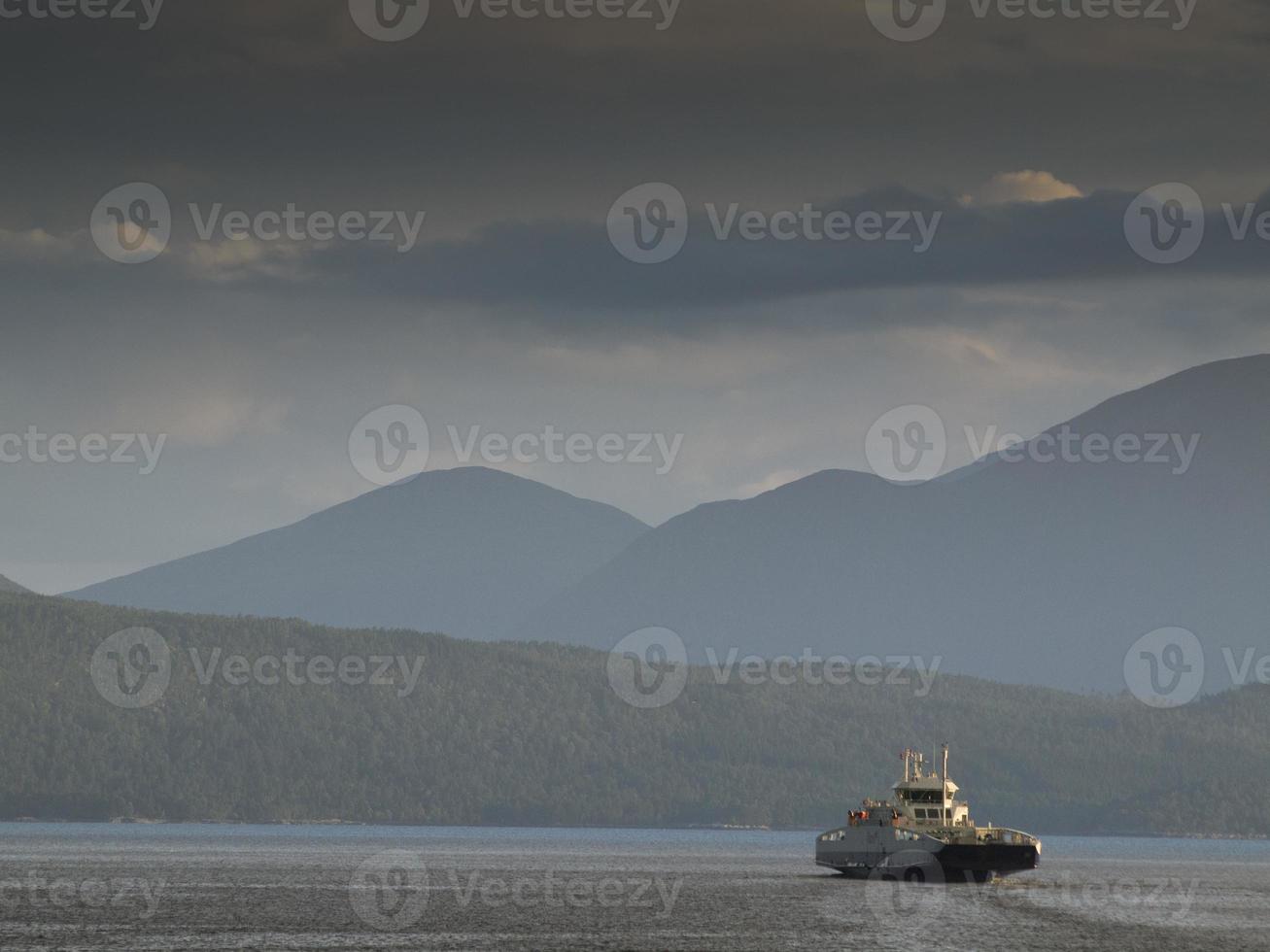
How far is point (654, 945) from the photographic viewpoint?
15062 cm

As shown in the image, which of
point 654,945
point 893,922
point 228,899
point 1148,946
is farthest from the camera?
point 228,899

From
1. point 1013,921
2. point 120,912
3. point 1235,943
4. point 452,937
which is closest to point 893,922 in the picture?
point 1013,921

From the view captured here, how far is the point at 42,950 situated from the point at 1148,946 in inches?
3301

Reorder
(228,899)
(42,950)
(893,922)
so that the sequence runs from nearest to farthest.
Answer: (42,950) → (893,922) → (228,899)

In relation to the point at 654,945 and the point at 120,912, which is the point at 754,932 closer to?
the point at 654,945

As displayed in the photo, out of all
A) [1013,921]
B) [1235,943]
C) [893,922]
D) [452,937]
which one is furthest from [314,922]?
[1235,943]

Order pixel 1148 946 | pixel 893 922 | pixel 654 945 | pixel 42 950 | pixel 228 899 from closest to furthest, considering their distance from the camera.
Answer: pixel 42 950, pixel 654 945, pixel 1148 946, pixel 893 922, pixel 228 899

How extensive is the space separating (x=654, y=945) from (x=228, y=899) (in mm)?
64626

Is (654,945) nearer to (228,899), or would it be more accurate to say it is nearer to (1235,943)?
(1235,943)

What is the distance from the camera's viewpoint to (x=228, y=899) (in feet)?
656

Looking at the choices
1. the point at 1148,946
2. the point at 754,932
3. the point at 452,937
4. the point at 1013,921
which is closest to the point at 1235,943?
the point at 1148,946

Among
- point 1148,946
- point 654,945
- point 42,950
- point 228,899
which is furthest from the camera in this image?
point 228,899

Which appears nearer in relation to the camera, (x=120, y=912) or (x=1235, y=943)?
(x=1235, y=943)

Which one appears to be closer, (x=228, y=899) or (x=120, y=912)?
(x=120, y=912)
